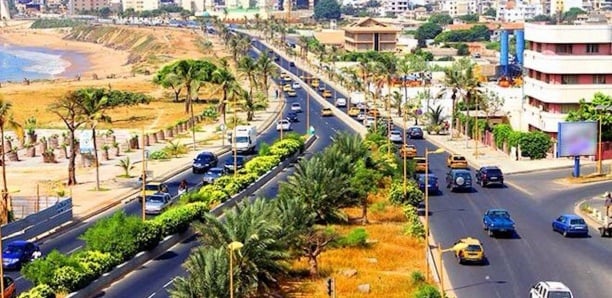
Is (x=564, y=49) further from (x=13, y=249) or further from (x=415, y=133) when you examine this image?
(x=13, y=249)

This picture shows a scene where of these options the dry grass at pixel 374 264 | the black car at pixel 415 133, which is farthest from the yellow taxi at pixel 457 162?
the dry grass at pixel 374 264

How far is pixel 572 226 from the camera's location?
50594 mm

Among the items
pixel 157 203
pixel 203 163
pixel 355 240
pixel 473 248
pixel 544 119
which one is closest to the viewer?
pixel 473 248

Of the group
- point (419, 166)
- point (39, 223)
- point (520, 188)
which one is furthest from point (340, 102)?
point (39, 223)

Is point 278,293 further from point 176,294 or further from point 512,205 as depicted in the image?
point 512,205

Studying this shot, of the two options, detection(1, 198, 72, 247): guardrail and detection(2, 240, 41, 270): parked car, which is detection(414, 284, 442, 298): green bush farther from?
detection(1, 198, 72, 247): guardrail

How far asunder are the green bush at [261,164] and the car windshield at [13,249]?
74.7 ft

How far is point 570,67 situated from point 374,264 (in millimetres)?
42287

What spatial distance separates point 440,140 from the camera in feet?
304

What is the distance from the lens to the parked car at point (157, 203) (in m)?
54.7

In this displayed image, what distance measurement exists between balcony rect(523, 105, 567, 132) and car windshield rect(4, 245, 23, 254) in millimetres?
47332

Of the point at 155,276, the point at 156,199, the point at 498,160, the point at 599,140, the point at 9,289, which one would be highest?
the point at 599,140

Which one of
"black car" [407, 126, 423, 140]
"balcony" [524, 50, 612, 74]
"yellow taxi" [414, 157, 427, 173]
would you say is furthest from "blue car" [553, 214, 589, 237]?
"black car" [407, 126, 423, 140]

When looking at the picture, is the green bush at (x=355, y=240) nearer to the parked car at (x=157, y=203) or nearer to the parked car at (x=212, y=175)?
the parked car at (x=157, y=203)
